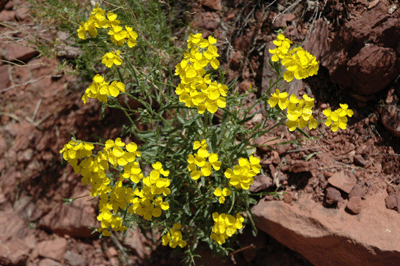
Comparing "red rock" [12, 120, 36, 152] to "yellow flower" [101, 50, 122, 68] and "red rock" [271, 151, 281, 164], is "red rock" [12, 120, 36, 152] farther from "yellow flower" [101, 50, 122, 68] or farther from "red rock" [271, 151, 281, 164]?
"red rock" [271, 151, 281, 164]

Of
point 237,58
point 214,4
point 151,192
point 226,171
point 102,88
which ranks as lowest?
point 151,192

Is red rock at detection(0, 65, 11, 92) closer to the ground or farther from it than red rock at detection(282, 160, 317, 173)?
closer to the ground

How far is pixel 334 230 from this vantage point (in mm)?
2686

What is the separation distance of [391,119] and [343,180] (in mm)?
652

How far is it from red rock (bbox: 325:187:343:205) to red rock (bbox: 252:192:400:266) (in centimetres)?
8

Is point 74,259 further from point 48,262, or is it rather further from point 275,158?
point 275,158

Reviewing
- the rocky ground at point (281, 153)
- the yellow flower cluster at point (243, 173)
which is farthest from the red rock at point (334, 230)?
the yellow flower cluster at point (243, 173)

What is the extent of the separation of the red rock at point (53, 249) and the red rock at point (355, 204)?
3151mm

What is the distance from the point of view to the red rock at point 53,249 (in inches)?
153

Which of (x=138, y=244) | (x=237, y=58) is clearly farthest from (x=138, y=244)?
(x=237, y=58)

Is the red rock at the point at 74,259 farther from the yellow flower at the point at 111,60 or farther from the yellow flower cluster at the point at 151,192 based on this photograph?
the yellow flower at the point at 111,60

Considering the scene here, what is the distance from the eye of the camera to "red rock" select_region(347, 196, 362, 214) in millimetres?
2730

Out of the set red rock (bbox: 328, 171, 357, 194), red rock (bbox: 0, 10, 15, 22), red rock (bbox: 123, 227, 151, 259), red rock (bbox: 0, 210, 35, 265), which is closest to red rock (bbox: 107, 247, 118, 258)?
red rock (bbox: 123, 227, 151, 259)

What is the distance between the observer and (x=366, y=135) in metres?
2.96
